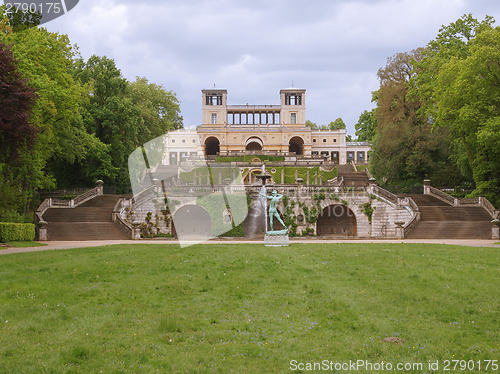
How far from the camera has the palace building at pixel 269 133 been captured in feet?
272

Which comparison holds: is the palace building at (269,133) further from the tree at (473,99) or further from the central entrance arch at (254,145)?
the tree at (473,99)

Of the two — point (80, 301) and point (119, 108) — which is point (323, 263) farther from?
point (119, 108)

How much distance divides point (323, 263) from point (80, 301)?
811 cm

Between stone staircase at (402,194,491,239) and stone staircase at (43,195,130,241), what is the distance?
19779 mm

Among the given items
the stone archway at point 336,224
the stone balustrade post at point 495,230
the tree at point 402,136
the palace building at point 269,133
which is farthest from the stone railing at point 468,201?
the palace building at point 269,133

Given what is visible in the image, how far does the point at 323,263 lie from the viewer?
15484 millimetres

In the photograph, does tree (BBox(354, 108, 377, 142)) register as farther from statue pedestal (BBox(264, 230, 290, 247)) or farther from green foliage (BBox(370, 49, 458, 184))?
statue pedestal (BBox(264, 230, 290, 247))

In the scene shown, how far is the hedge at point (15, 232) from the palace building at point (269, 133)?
172 ft

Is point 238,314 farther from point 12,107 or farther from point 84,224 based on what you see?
point 84,224

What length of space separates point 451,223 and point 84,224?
24.9 metres

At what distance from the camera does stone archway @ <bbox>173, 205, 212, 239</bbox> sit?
129 feet

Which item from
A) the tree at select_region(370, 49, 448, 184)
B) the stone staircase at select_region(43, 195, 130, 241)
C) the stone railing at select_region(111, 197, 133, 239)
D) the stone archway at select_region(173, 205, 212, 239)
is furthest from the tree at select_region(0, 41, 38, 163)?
the tree at select_region(370, 49, 448, 184)

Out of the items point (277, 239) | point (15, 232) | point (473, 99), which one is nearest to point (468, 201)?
point (473, 99)

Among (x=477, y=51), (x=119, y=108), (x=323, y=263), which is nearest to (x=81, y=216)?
(x=119, y=108)
